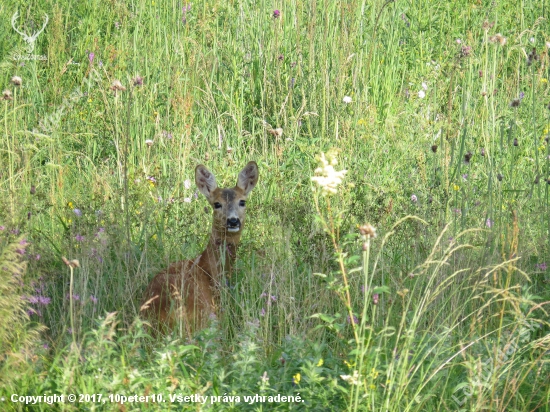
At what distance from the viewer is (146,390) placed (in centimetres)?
290

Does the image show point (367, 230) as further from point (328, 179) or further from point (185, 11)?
point (185, 11)

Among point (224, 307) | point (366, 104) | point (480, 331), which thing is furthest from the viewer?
point (366, 104)

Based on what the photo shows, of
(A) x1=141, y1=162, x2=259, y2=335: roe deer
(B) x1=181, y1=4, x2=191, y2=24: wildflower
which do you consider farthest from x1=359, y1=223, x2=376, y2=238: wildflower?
(B) x1=181, y1=4, x2=191, y2=24: wildflower

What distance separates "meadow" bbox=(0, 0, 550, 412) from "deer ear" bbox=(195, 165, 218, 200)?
0.38 ft

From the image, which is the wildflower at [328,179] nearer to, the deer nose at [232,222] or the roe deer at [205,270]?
the roe deer at [205,270]

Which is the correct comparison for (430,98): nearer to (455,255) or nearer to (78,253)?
(455,255)

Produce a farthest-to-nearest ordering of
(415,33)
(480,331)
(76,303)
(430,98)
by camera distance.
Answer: (415,33) < (430,98) < (76,303) < (480,331)

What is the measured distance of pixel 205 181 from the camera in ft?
18.7

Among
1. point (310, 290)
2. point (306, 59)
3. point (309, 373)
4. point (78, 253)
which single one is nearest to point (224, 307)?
point (310, 290)

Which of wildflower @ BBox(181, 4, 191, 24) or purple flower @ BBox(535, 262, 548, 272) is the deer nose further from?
wildflower @ BBox(181, 4, 191, 24)

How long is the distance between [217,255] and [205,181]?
0.66 meters

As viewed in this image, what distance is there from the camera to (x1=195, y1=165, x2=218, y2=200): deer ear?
5609 mm

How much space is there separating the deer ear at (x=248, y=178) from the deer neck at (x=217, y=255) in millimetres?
380

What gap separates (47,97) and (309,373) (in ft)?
16.0
